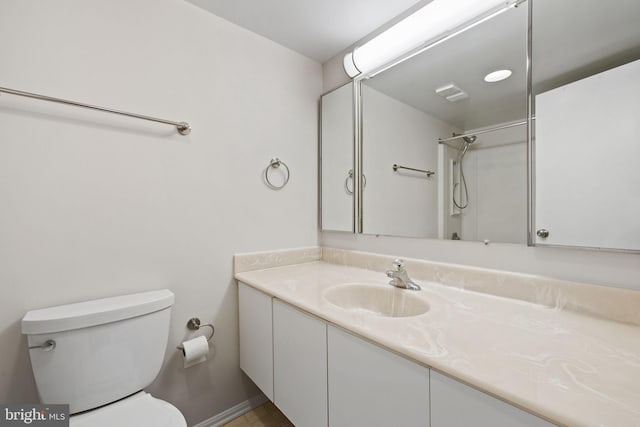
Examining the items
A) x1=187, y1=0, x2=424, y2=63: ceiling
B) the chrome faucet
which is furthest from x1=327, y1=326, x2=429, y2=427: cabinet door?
x1=187, y1=0, x2=424, y2=63: ceiling

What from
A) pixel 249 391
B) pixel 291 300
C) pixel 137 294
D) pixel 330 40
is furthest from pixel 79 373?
pixel 330 40

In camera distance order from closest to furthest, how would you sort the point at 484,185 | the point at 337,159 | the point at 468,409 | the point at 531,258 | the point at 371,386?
the point at 468,409 < the point at 371,386 < the point at 531,258 < the point at 484,185 < the point at 337,159

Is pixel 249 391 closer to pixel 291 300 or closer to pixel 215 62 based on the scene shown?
pixel 291 300

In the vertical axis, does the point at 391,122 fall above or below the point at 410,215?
above

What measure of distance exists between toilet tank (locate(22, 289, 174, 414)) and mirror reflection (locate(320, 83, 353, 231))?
1.02 meters

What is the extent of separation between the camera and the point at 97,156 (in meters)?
1.05

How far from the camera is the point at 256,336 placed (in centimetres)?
126

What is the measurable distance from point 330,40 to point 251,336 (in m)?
1.68

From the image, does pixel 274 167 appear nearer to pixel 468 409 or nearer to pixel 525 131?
pixel 525 131

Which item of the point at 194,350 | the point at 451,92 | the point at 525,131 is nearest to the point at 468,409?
the point at 525,131

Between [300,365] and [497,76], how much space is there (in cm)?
138

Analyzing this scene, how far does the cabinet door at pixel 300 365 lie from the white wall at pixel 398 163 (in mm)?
706

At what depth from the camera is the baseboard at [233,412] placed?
134 centimetres

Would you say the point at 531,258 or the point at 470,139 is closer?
the point at 531,258
